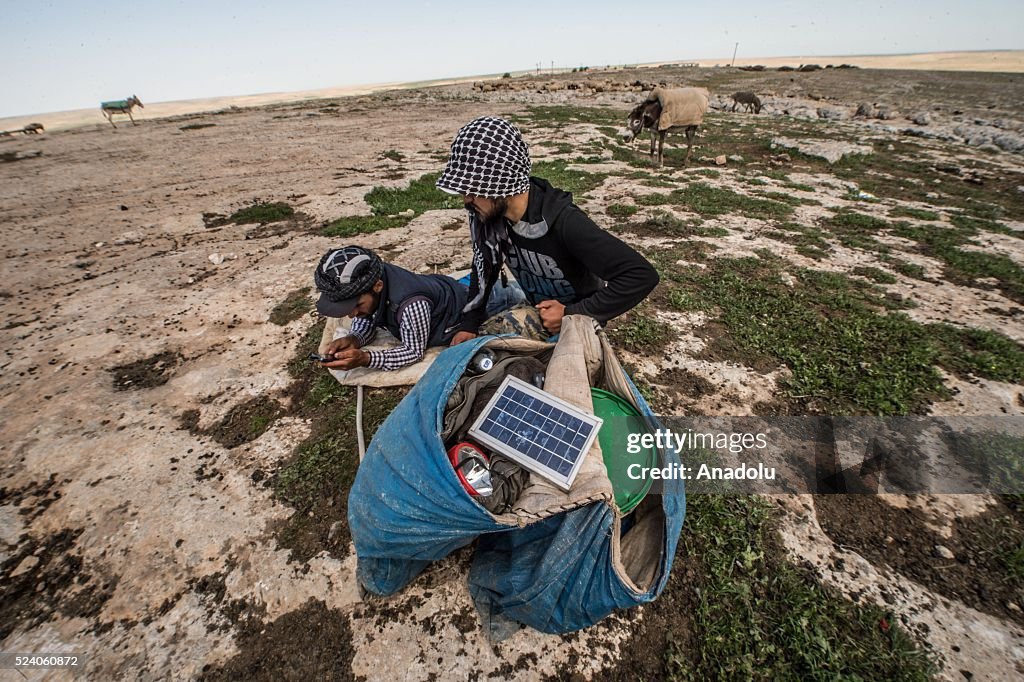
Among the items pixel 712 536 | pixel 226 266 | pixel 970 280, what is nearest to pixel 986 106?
pixel 970 280

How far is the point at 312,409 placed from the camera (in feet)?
11.8

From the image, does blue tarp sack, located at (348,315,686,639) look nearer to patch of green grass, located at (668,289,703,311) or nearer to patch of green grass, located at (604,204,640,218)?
patch of green grass, located at (668,289,703,311)

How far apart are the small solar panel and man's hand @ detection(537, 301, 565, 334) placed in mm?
694

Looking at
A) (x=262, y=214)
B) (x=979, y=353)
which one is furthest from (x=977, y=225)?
(x=262, y=214)

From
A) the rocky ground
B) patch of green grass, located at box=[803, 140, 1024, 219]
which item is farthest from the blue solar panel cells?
patch of green grass, located at box=[803, 140, 1024, 219]

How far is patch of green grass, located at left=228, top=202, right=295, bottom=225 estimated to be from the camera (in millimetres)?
7750

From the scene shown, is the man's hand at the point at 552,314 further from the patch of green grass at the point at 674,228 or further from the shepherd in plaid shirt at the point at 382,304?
the patch of green grass at the point at 674,228

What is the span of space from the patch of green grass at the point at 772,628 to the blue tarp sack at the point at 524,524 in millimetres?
586

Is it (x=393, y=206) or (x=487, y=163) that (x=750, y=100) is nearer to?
(x=393, y=206)

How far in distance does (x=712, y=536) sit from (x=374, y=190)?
9074 mm

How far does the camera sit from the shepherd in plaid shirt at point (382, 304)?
302cm

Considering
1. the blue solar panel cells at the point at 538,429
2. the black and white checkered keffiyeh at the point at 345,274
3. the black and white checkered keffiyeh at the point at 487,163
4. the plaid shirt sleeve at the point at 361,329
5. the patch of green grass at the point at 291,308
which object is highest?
the black and white checkered keffiyeh at the point at 487,163

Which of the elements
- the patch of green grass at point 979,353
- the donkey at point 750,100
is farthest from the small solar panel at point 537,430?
the donkey at point 750,100

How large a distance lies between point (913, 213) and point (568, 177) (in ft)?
22.7
